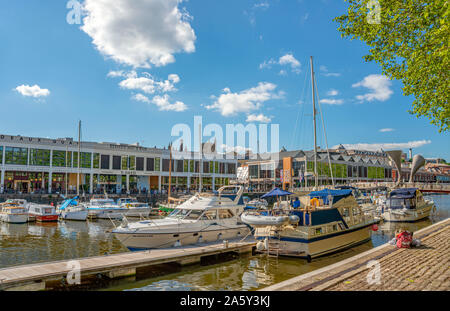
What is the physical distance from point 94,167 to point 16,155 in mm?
14464

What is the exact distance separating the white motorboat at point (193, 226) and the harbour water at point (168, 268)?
1969 mm

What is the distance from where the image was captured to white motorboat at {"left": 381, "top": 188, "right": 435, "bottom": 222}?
3600 centimetres

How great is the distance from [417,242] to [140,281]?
45.2 feet

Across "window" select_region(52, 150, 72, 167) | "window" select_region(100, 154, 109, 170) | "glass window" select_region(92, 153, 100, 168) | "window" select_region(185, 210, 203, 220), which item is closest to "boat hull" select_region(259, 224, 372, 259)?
"window" select_region(185, 210, 203, 220)

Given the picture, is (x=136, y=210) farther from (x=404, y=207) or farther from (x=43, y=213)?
(x=404, y=207)

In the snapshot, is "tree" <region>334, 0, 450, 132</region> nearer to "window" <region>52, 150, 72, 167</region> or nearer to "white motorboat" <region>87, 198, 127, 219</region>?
"white motorboat" <region>87, 198, 127, 219</region>

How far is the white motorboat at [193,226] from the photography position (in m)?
16.7

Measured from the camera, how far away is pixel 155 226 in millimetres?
17234

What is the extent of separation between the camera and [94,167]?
6594cm

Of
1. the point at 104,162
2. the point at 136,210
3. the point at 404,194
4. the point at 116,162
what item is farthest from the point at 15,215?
the point at 404,194

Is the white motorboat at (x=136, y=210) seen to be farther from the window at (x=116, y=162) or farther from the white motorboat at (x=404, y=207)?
the white motorboat at (x=404, y=207)
